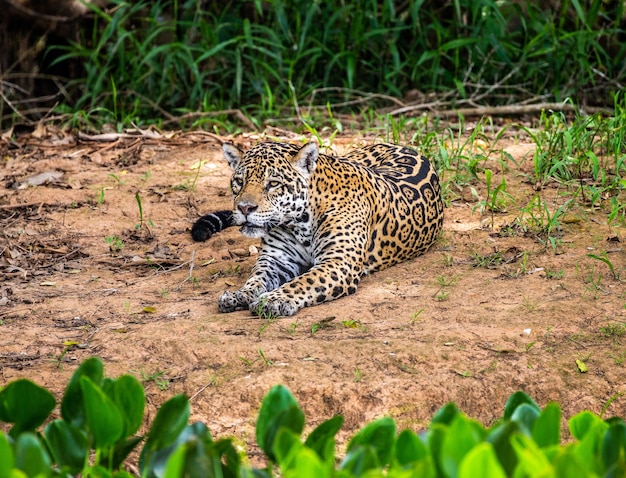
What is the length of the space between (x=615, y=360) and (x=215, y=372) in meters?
2.26

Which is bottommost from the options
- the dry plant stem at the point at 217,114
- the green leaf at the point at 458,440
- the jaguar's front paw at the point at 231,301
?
the jaguar's front paw at the point at 231,301

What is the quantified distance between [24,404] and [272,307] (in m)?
3.09

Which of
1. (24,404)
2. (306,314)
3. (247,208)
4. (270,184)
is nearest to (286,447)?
(24,404)

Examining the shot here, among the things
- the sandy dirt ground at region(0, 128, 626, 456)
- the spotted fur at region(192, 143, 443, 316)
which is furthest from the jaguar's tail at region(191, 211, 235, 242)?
the sandy dirt ground at region(0, 128, 626, 456)

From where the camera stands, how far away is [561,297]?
6.35m

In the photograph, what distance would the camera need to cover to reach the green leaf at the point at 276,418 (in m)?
2.94

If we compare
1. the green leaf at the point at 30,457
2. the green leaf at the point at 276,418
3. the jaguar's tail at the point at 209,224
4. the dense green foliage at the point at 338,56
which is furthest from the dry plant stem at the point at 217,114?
the green leaf at the point at 30,457

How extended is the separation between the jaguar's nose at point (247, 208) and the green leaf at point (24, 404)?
11.5 feet

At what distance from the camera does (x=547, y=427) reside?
9.36 feet

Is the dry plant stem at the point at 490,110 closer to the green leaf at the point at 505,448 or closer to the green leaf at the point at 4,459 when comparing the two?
the green leaf at the point at 505,448

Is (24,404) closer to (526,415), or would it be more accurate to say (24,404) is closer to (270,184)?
(526,415)

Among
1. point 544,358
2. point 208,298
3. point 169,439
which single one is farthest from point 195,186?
point 169,439

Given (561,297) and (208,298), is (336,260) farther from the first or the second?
(561,297)

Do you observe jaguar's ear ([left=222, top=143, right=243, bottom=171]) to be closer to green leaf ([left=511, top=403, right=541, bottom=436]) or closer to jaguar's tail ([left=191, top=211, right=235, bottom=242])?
jaguar's tail ([left=191, top=211, right=235, bottom=242])
